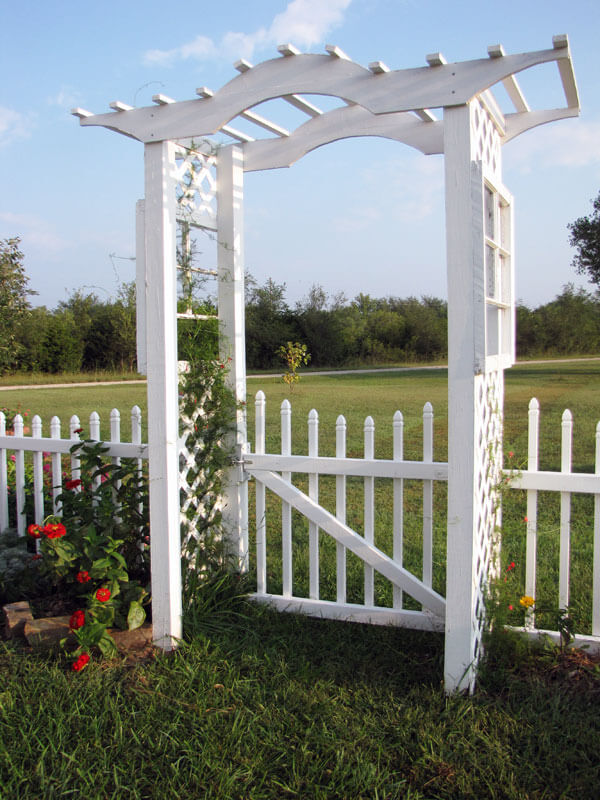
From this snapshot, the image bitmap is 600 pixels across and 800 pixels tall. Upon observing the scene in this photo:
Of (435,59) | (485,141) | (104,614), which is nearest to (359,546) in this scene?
(104,614)

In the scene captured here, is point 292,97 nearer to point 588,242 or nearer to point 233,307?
point 233,307

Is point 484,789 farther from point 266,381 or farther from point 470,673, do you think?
point 266,381

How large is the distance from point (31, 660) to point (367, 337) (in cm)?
3314

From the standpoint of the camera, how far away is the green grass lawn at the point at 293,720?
7.95 feet

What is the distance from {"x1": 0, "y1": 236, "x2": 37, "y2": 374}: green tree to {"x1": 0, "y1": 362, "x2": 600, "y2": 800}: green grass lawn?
27.6ft

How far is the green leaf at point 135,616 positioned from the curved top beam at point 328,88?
2315 mm

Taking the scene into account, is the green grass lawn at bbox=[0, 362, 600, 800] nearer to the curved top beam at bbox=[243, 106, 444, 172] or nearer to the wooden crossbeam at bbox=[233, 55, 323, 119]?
the curved top beam at bbox=[243, 106, 444, 172]

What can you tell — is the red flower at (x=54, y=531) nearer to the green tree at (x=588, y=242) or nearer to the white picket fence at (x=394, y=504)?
the white picket fence at (x=394, y=504)

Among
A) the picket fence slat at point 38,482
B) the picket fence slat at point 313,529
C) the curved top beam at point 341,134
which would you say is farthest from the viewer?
the picket fence slat at point 38,482

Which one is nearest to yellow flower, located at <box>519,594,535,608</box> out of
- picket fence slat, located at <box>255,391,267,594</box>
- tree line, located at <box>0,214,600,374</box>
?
picket fence slat, located at <box>255,391,267,594</box>

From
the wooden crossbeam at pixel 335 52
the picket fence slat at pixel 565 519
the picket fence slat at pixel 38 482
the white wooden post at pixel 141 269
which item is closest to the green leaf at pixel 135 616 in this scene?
the white wooden post at pixel 141 269

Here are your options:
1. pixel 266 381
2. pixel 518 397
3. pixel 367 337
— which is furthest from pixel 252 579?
pixel 367 337

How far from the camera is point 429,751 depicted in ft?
8.45

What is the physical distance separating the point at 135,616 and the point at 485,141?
2859 mm
